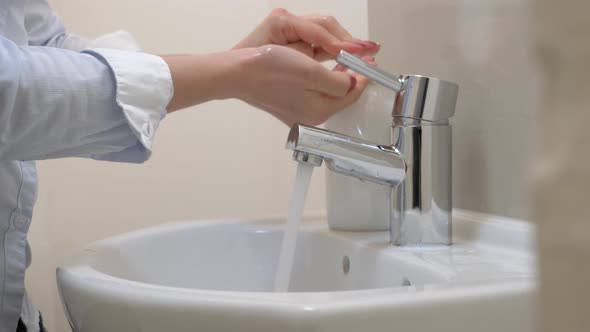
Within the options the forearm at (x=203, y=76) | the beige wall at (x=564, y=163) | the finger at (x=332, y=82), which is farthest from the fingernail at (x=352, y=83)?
the beige wall at (x=564, y=163)

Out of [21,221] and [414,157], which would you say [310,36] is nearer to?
[414,157]

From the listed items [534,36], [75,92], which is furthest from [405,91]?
[534,36]

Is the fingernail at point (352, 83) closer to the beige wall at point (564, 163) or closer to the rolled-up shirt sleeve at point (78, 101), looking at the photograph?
the rolled-up shirt sleeve at point (78, 101)

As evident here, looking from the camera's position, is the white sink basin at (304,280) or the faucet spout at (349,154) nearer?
the white sink basin at (304,280)

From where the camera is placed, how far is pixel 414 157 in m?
0.54

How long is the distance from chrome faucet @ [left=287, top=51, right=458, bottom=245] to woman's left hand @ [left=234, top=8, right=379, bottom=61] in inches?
3.9

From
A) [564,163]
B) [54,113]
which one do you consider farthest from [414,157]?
[564,163]

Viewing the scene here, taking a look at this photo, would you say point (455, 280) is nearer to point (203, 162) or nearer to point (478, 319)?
point (478, 319)

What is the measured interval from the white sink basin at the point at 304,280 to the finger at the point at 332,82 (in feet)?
0.45

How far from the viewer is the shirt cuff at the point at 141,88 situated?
0.45 meters

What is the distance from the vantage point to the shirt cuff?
45 cm

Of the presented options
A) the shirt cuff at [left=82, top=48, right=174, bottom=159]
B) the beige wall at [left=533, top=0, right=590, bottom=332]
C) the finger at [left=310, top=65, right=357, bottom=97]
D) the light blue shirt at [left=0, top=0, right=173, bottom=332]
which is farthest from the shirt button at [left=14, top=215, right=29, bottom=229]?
the beige wall at [left=533, top=0, right=590, bottom=332]

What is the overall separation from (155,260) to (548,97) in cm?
59

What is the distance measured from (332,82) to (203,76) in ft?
0.41
